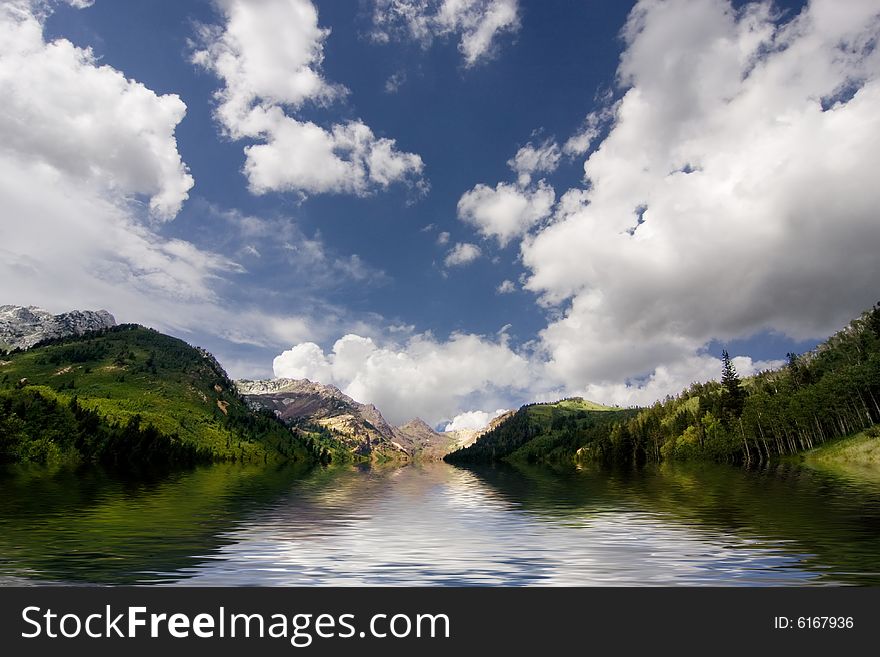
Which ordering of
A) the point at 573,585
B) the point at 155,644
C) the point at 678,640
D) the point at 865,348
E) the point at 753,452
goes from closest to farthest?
the point at 155,644
the point at 678,640
the point at 573,585
the point at 753,452
the point at 865,348

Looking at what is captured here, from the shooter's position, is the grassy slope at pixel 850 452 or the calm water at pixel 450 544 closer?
the calm water at pixel 450 544

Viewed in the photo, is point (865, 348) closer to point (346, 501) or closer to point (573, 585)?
point (346, 501)

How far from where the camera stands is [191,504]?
53688 mm

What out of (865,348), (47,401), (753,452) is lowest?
(753,452)

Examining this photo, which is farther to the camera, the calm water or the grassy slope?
the grassy slope

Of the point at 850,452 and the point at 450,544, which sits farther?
the point at 850,452

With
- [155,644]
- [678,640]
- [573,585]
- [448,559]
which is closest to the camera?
[155,644]

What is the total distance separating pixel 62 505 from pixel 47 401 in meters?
173

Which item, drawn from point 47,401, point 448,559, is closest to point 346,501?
point 448,559

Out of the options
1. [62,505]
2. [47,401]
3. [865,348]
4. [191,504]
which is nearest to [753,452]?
[865,348]

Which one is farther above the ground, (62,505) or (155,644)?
(155,644)

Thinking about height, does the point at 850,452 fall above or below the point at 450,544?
below

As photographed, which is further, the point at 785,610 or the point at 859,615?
the point at 785,610

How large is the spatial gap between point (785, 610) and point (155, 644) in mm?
16977
